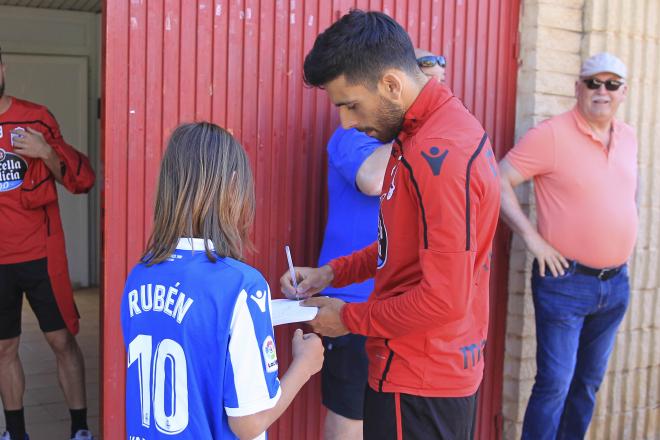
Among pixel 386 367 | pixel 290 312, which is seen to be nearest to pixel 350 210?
pixel 290 312

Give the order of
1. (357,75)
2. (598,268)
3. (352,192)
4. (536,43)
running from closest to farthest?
1. (357,75)
2. (352,192)
3. (598,268)
4. (536,43)

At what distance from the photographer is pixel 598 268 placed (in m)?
4.09

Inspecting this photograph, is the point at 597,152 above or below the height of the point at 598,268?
above

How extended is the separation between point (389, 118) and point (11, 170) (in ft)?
7.93

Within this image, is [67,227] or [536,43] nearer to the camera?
[536,43]

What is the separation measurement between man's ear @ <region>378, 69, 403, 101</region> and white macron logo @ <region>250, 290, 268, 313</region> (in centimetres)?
74

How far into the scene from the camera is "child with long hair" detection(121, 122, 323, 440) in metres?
2.06

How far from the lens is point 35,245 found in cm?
427

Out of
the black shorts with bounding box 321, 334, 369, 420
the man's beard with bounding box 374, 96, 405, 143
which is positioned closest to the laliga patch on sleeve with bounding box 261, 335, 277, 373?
the man's beard with bounding box 374, 96, 405, 143

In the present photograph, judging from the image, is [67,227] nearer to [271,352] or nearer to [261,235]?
[261,235]

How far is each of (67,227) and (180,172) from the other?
821cm

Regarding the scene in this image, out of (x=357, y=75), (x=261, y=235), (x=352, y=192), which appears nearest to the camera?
(x=357, y=75)

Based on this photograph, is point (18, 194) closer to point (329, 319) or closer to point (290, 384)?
point (329, 319)

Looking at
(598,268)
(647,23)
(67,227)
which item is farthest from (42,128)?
(67,227)
